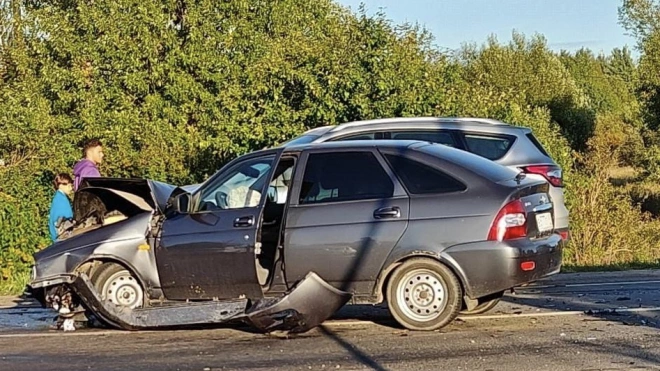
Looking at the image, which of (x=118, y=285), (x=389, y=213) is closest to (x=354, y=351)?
(x=389, y=213)

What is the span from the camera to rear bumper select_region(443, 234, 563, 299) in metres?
8.38

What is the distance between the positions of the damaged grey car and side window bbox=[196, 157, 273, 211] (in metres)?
0.01

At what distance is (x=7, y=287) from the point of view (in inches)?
550

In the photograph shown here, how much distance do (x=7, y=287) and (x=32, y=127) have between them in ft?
42.0

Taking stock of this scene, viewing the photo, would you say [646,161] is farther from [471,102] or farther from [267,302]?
[267,302]

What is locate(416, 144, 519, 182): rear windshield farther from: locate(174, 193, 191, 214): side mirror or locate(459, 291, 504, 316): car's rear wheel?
locate(174, 193, 191, 214): side mirror

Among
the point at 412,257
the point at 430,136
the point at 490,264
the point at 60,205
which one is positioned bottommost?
the point at 490,264

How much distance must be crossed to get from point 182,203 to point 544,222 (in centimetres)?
334

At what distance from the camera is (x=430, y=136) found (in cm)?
1262

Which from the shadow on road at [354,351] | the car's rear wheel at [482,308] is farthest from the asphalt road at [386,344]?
the car's rear wheel at [482,308]

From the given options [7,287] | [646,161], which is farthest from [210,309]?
[646,161]

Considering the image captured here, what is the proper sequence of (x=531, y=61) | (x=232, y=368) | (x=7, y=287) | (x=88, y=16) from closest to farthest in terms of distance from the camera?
(x=232, y=368) < (x=7, y=287) < (x=88, y=16) < (x=531, y=61)

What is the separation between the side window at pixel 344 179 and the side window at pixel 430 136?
360cm

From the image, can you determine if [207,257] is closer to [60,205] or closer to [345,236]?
[345,236]
